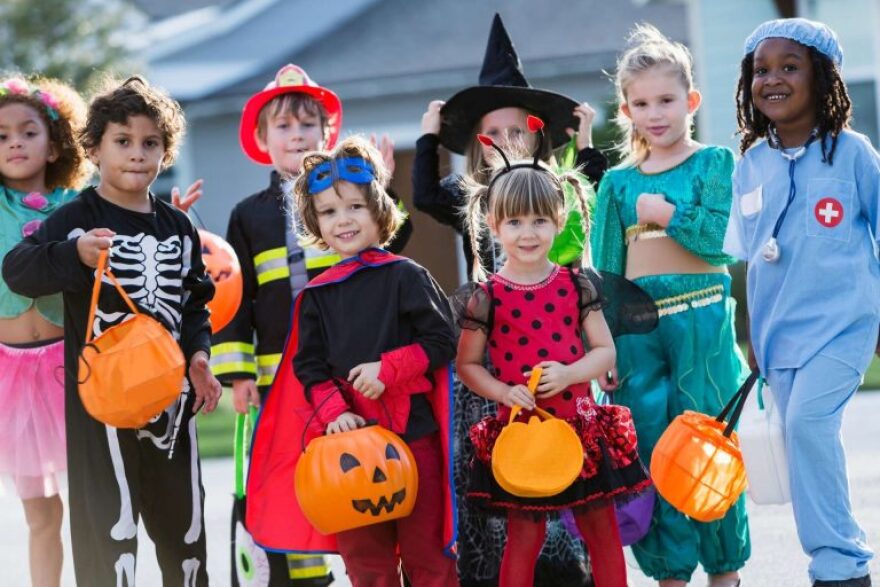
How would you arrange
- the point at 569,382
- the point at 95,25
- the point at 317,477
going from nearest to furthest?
the point at 317,477
the point at 569,382
the point at 95,25

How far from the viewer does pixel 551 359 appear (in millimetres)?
4953

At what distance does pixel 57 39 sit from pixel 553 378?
83.8 ft

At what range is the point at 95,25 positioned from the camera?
29.2 metres

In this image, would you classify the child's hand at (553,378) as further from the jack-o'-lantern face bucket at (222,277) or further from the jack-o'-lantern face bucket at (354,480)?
the jack-o'-lantern face bucket at (222,277)

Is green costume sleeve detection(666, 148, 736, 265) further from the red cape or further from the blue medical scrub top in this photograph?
the red cape

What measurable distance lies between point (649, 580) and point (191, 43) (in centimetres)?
2229

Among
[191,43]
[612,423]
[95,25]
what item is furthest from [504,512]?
[95,25]

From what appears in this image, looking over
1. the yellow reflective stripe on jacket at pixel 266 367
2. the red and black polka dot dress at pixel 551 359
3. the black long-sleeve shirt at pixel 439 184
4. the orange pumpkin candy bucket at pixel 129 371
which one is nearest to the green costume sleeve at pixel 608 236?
the black long-sleeve shirt at pixel 439 184

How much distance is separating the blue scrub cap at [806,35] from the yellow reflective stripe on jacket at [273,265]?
6.95 feet

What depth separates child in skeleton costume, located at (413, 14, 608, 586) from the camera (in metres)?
5.63

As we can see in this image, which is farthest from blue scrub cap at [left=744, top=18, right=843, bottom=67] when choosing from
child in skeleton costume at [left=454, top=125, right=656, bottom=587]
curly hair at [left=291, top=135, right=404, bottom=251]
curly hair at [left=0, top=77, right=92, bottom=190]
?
curly hair at [left=0, top=77, right=92, bottom=190]

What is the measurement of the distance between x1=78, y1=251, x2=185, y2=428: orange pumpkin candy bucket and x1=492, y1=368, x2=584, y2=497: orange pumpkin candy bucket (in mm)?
1146

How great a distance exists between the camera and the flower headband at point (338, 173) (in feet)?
16.2

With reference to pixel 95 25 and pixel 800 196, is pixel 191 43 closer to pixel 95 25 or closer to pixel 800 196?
pixel 95 25
